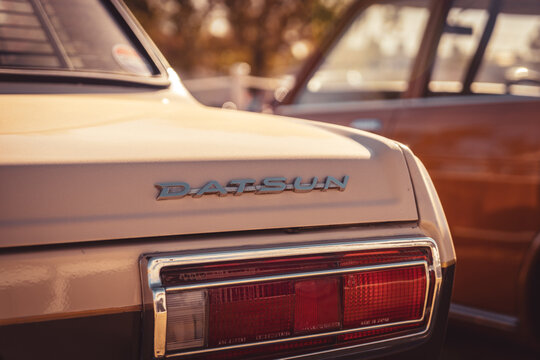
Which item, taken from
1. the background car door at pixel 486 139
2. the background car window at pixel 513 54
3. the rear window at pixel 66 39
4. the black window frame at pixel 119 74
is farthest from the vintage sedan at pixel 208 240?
the background car window at pixel 513 54

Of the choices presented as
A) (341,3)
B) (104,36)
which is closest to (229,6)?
(341,3)

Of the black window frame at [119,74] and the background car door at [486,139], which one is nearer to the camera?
the black window frame at [119,74]

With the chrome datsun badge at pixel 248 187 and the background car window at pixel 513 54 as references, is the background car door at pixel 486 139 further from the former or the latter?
the chrome datsun badge at pixel 248 187

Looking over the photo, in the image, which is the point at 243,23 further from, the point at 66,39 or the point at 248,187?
the point at 248,187

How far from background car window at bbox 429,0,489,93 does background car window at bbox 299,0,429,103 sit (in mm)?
181

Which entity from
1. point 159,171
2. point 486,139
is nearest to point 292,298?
point 159,171

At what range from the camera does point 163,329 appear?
1344 millimetres

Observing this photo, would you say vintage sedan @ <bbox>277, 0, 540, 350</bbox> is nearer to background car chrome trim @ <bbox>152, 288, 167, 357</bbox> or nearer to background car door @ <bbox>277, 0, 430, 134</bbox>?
background car door @ <bbox>277, 0, 430, 134</bbox>

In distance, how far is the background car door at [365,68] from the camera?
3908mm

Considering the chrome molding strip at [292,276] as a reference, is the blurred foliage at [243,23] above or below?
above

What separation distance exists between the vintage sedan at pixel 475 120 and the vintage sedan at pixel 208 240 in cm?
159

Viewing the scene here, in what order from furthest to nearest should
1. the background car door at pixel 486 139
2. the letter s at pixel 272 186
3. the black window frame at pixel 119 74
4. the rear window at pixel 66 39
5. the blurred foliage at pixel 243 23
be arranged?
the blurred foliage at pixel 243 23, the background car door at pixel 486 139, the rear window at pixel 66 39, the black window frame at pixel 119 74, the letter s at pixel 272 186

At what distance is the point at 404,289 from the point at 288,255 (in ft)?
1.08

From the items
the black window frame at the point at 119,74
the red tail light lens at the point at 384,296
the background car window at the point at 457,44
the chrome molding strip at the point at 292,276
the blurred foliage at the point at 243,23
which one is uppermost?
the blurred foliage at the point at 243,23
